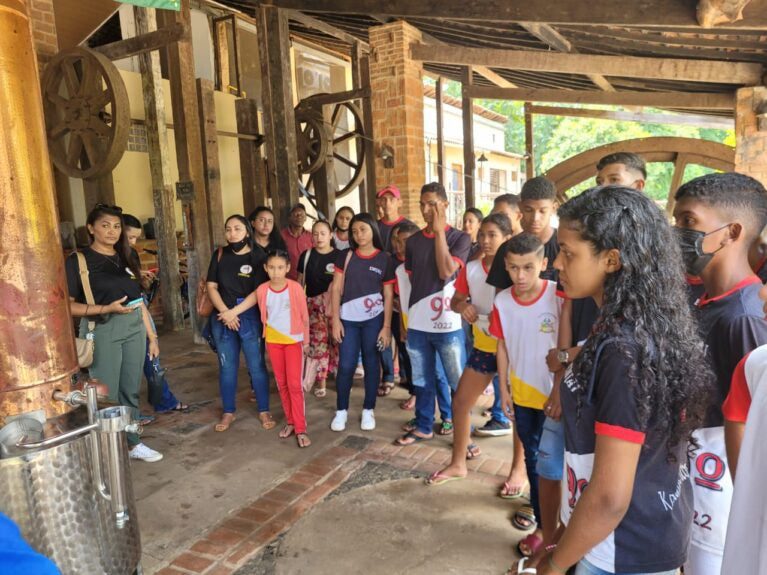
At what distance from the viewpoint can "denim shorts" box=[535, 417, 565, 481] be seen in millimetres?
2012

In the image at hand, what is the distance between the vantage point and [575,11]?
3.85m

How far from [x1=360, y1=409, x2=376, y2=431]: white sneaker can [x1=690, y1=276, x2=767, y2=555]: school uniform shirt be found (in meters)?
2.45

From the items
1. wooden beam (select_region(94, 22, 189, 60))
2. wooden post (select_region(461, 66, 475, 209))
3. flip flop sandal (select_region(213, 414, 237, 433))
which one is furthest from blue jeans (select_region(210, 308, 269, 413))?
wooden post (select_region(461, 66, 475, 209))

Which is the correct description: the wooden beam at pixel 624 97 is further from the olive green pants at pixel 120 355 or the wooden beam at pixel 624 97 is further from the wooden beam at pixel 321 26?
the olive green pants at pixel 120 355

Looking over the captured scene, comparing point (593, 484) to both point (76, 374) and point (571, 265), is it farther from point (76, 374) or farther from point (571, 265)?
point (76, 374)

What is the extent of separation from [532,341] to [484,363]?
49 centimetres

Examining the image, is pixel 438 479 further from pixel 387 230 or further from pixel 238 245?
pixel 387 230

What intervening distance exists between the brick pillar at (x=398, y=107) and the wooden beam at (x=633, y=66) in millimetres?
733

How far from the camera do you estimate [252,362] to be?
12.8ft

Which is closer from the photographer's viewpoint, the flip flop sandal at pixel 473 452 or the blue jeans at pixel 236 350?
the flip flop sandal at pixel 473 452

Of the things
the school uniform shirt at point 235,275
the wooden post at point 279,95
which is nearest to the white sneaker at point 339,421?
the school uniform shirt at point 235,275

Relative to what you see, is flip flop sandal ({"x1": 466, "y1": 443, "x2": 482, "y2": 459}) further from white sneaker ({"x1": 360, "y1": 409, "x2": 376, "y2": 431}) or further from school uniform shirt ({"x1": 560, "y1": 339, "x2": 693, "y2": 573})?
school uniform shirt ({"x1": 560, "y1": 339, "x2": 693, "y2": 573})

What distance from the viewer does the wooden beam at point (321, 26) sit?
597 centimetres

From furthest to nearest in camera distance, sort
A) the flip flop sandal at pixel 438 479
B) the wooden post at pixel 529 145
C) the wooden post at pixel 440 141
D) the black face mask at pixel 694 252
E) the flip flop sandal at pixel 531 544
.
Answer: the wooden post at pixel 529 145 → the wooden post at pixel 440 141 → the flip flop sandal at pixel 438 479 → the flip flop sandal at pixel 531 544 → the black face mask at pixel 694 252
